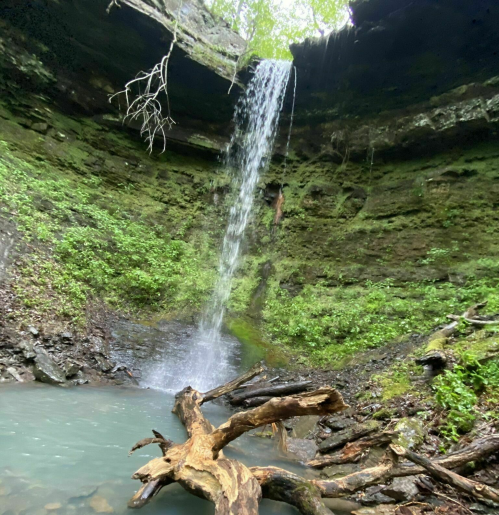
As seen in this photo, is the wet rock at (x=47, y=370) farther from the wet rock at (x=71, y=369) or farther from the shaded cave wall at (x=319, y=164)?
the shaded cave wall at (x=319, y=164)

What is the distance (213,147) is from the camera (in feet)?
43.6

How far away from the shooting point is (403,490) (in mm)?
2656

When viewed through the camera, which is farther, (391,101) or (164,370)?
(391,101)

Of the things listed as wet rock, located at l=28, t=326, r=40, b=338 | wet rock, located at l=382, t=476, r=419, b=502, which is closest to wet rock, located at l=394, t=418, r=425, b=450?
wet rock, located at l=382, t=476, r=419, b=502

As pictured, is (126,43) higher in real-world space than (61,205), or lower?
higher

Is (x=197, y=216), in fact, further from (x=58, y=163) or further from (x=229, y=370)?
(x=229, y=370)

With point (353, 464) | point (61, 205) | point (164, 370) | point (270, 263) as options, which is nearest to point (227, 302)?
point (270, 263)

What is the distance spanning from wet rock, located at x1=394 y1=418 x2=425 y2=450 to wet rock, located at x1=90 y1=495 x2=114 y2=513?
274cm

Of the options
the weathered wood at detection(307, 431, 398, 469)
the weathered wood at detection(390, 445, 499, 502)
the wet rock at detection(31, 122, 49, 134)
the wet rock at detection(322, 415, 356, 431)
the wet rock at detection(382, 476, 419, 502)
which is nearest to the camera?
the weathered wood at detection(390, 445, 499, 502)

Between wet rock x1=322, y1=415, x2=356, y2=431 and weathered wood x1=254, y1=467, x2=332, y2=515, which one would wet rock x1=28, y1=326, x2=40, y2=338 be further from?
wet rock x1=322, y1=415, x2=356, y2=431

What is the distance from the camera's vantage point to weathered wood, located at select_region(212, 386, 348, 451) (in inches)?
90.6

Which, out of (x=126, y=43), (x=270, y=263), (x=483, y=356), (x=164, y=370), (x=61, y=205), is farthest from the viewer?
(x=270, y=263)

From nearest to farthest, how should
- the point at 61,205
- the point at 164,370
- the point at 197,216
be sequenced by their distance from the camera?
the point at 164,370 → the point at 61,205 → the point at 197,216

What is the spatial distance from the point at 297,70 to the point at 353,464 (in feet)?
41.6
